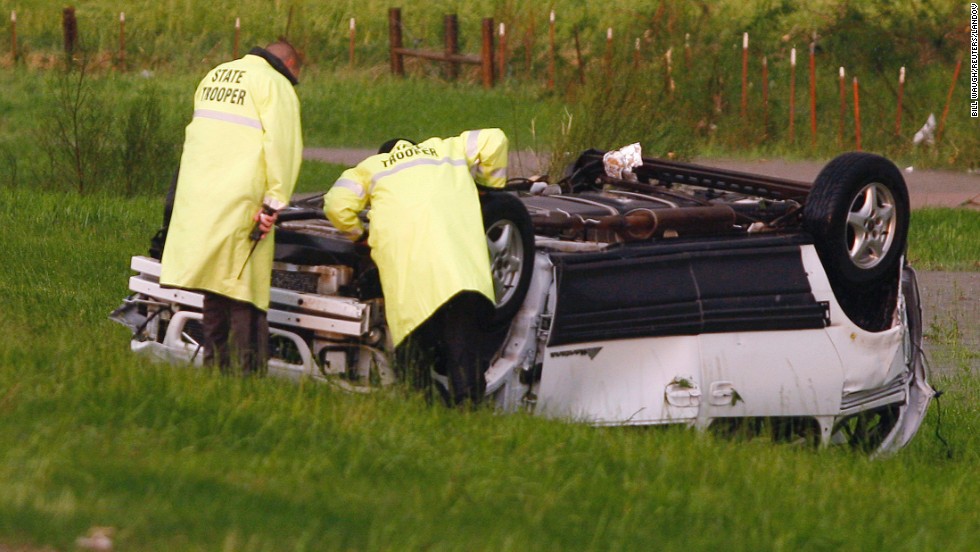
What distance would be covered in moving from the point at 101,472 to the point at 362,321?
1.78 m

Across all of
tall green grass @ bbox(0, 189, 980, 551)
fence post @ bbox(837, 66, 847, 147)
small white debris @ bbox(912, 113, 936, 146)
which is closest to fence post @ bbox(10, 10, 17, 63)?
fence post @ bbox(837, 66, 847, 147)

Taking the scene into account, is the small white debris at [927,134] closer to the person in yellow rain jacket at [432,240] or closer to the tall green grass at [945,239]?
the tall green grass at [945,239]

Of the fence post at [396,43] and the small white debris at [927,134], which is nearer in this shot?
the small white debris at [927,134]

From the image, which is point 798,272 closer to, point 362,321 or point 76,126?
point 362,321

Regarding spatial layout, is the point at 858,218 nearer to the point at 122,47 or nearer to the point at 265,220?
the point at 265,220

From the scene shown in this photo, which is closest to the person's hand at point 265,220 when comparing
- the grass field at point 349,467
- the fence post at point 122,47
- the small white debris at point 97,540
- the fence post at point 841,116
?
the grass field at point 349,467

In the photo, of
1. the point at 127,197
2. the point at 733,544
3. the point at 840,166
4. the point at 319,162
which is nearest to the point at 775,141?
the point at 319,162

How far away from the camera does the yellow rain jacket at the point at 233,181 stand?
6.50 meters

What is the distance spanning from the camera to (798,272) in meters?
6.99

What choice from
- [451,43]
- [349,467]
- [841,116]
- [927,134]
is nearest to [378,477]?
[349,467]

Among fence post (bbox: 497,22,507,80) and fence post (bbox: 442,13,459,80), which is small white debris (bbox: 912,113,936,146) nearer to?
fence post (bbox: 497,22,507,80)

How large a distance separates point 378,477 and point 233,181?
76.8 inches

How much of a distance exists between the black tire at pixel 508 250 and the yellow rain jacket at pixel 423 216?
14 cm

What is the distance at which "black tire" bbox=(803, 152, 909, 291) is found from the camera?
278 inches
